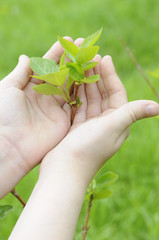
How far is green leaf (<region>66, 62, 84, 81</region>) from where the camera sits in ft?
3.17

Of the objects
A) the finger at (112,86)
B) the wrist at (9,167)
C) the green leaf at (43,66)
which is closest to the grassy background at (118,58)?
the wrist at (9,167)

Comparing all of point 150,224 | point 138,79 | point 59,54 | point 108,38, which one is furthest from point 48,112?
point 108,38

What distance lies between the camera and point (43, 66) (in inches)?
39.4

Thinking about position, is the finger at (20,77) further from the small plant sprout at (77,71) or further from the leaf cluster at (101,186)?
the leaf cluster at (101,186)

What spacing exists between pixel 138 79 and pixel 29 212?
2485 mm

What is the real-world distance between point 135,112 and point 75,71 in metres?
0.24

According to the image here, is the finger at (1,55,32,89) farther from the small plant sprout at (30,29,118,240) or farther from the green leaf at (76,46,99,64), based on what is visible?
the green leaf at (76,46,99,64)

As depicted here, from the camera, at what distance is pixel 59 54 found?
3.89 feet

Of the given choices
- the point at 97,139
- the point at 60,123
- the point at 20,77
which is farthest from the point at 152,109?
the point at 20,77

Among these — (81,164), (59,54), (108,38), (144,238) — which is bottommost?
(144,238)

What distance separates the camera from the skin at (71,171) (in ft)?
2.54

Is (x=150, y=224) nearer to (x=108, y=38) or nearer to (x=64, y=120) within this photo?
(x=64, y=120)

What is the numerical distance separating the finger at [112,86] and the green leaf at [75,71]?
147 mm

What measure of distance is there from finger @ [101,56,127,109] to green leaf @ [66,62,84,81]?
147mm
